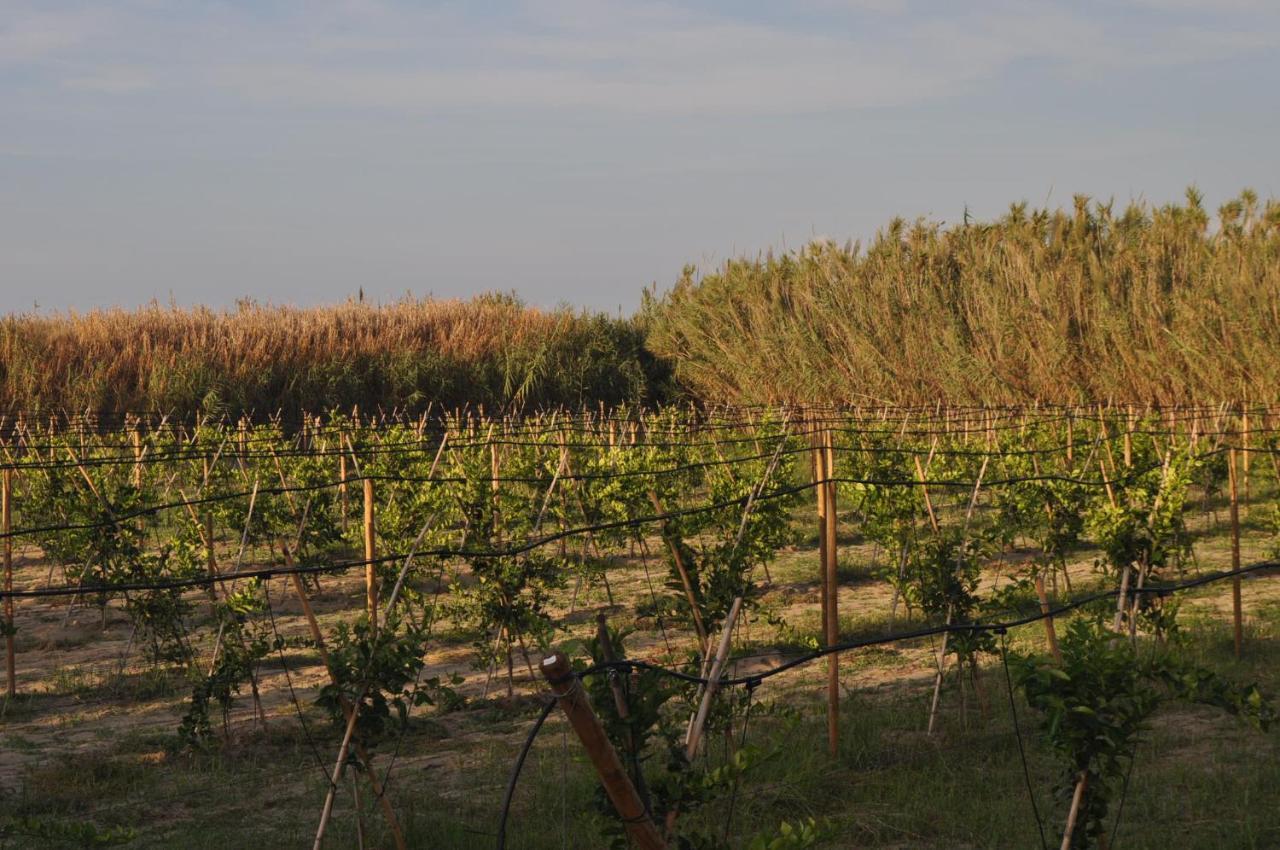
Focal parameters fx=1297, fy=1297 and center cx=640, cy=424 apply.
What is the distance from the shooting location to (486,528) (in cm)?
840

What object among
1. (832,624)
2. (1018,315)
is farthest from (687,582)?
(1018,315)

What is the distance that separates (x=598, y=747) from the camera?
8.61ft

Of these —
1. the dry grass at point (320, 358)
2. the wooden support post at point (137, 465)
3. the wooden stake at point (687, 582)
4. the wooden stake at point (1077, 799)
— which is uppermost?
the dry grass at point (320, 358)

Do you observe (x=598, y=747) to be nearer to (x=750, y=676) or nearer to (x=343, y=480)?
(x=750, y=676)

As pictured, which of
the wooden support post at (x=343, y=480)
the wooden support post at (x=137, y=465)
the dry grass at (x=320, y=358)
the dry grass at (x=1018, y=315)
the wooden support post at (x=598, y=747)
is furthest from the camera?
the dry grass at (x=320, y=358)

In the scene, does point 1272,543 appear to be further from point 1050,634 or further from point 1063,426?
point 1050,634

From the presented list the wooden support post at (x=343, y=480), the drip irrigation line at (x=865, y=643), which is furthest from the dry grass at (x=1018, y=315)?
the drip irrigation line at (x=865, y=643)

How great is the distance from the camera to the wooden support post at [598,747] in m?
2.48

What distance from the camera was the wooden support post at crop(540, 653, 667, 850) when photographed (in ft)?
8.13

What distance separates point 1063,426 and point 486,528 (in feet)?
29.7

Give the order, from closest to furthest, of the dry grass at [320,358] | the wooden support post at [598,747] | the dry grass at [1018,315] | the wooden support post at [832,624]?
1. the wooden support post at [598,747]
2. the wooden support post at [832,624]
3. the dry grass at [1018,315]
4. the dry grass at [320,358]

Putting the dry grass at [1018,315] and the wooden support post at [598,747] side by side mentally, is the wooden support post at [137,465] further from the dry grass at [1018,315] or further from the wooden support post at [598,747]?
the dry grass at [1018,315]

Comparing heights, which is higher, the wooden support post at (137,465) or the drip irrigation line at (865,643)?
the wooden support post at (137,465)

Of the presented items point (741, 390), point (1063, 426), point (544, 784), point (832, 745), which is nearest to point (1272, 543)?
point (1063, 426)
